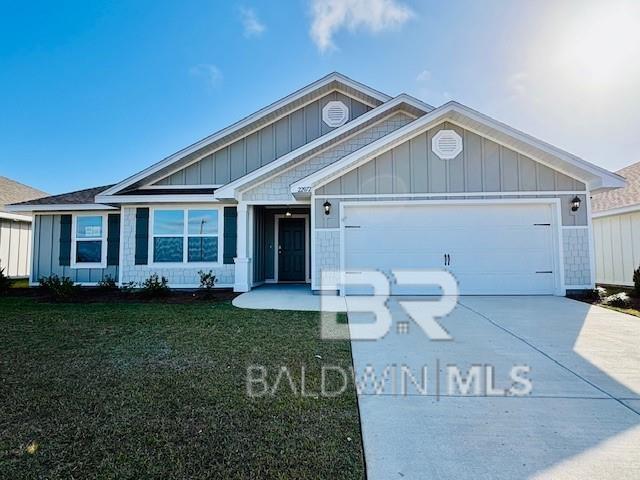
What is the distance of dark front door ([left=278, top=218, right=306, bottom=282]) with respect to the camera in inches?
478

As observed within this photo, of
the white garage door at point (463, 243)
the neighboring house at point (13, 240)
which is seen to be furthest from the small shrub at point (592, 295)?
the neighboring house at point (13, 240)

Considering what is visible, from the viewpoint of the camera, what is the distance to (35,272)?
11203mm

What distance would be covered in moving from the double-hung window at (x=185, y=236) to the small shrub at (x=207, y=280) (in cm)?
35

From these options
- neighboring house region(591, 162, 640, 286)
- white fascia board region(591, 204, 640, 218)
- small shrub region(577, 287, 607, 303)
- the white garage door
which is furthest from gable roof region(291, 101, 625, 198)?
neighboring house region(591, 162, 640, 286)

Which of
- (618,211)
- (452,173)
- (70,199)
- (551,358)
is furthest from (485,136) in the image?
(70,199)

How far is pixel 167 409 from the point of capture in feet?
9.43

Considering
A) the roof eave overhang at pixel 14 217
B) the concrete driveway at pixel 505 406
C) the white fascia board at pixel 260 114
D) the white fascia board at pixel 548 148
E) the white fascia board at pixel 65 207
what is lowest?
the concrete driveway at pixel 505 406

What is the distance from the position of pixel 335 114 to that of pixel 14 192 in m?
16.8

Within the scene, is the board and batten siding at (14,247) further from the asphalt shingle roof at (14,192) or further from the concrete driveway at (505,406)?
the concrete driveway at (505,406)

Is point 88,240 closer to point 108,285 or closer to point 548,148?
point 108,285

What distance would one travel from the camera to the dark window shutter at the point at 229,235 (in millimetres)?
9906

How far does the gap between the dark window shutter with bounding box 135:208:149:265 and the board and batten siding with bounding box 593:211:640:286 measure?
13.8m

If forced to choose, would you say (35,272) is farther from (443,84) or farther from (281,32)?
(443,84)

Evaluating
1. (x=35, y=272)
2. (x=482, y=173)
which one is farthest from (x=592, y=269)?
(x=35, y=272)
